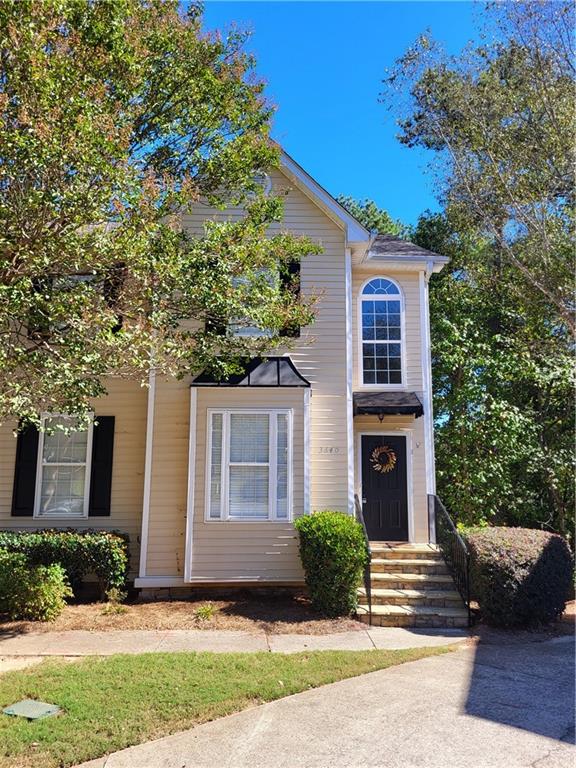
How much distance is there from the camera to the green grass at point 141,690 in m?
4.40

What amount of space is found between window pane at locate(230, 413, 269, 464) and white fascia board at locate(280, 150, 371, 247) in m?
3.86

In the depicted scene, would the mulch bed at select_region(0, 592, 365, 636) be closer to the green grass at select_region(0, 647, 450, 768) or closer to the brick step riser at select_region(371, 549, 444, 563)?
the green grass at select_region(0, 647, 450, 768)

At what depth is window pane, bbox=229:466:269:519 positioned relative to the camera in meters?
9.71

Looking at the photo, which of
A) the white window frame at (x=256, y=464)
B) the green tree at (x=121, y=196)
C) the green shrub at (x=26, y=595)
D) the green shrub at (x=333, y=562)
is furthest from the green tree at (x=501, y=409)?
the green shrub at (x=26, y=595)

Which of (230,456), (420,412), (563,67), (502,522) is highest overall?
(563,67)

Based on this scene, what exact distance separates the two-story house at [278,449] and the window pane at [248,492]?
24mm

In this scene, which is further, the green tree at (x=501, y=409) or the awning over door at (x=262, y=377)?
the green tree at (x=501, y=409)

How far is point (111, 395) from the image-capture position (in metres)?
10.8

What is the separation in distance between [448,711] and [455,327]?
10687 millimetres

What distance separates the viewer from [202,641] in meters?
7.33

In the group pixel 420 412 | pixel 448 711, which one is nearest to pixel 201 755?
pixel 448 711

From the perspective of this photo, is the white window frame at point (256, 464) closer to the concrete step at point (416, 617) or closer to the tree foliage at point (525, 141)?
the concrete step at point (416, 617)

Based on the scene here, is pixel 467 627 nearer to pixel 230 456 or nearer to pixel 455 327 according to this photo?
pixel 230 456

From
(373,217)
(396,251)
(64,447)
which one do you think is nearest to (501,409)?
(396,251)
